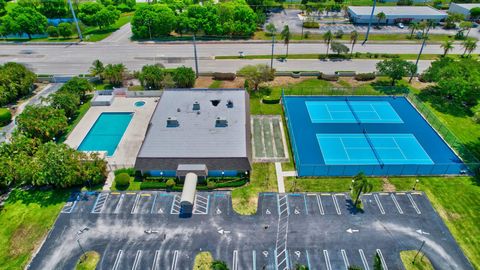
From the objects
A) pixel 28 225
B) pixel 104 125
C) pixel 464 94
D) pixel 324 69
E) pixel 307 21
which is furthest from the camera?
pixel 307 21

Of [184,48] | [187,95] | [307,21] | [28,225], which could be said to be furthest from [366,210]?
[307,21]

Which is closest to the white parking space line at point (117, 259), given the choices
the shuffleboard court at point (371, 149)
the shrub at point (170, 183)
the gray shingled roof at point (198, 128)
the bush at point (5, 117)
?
the shrub at point (170, 183)

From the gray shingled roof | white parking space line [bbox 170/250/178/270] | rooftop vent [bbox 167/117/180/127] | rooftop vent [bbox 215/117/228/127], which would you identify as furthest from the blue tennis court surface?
white parking space line [bbox 170/250/178/270]

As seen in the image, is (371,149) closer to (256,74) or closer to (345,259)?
(345,259)

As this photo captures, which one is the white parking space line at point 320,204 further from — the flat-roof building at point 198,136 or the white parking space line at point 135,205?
the white parking space line at point 135,205

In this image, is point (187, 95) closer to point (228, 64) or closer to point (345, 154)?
point (228, 64)

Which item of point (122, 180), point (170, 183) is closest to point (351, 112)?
point (170, 183)
